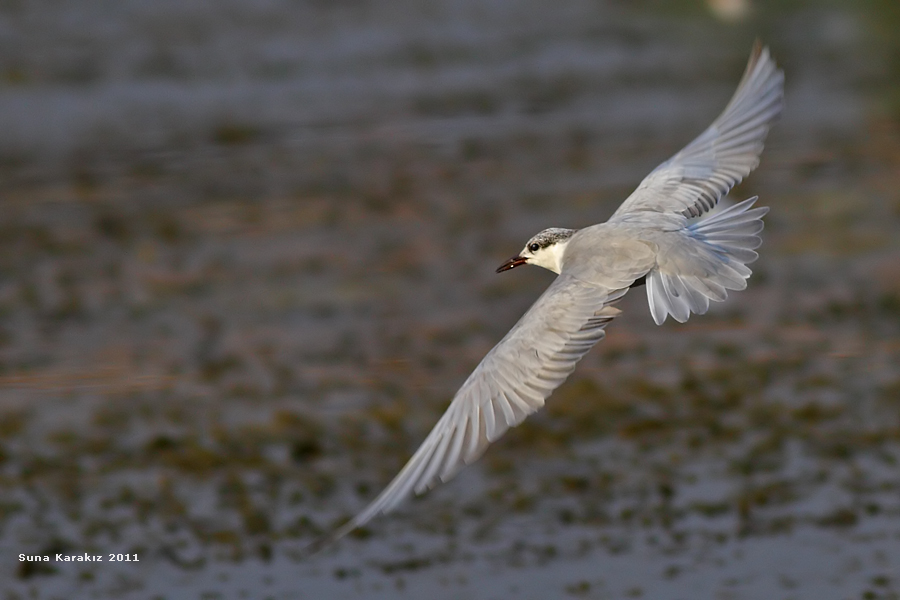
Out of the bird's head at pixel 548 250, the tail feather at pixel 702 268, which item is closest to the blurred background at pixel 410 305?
the bird's head at pixel 548 250

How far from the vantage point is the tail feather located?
5570 mm

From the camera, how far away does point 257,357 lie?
30.1ft

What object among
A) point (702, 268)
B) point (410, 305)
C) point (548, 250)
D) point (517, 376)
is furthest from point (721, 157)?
point (410, 305)

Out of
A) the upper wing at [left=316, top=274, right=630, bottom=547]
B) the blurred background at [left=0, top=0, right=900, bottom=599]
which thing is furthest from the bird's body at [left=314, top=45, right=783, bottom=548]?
the blurred background at [left=0, top=0, right=900, bottom=599]

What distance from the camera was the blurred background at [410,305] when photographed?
706cm

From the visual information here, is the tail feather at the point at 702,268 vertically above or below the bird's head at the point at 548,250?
below

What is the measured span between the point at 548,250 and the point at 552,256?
1.5 inches

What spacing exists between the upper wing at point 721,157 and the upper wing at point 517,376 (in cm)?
113

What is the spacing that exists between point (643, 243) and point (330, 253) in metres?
5.34

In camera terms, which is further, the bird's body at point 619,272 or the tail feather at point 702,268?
the tail feather at point 702,268

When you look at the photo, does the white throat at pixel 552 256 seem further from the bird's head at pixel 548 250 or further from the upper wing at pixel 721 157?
the upper wing at pixel 721 157

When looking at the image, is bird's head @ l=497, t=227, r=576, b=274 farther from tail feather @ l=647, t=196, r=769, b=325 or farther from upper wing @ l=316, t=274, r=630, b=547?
upper wing @ l=316, t=274, r=630, b=547

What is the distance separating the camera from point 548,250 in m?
6.57

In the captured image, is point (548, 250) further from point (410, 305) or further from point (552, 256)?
point (410, 305)
